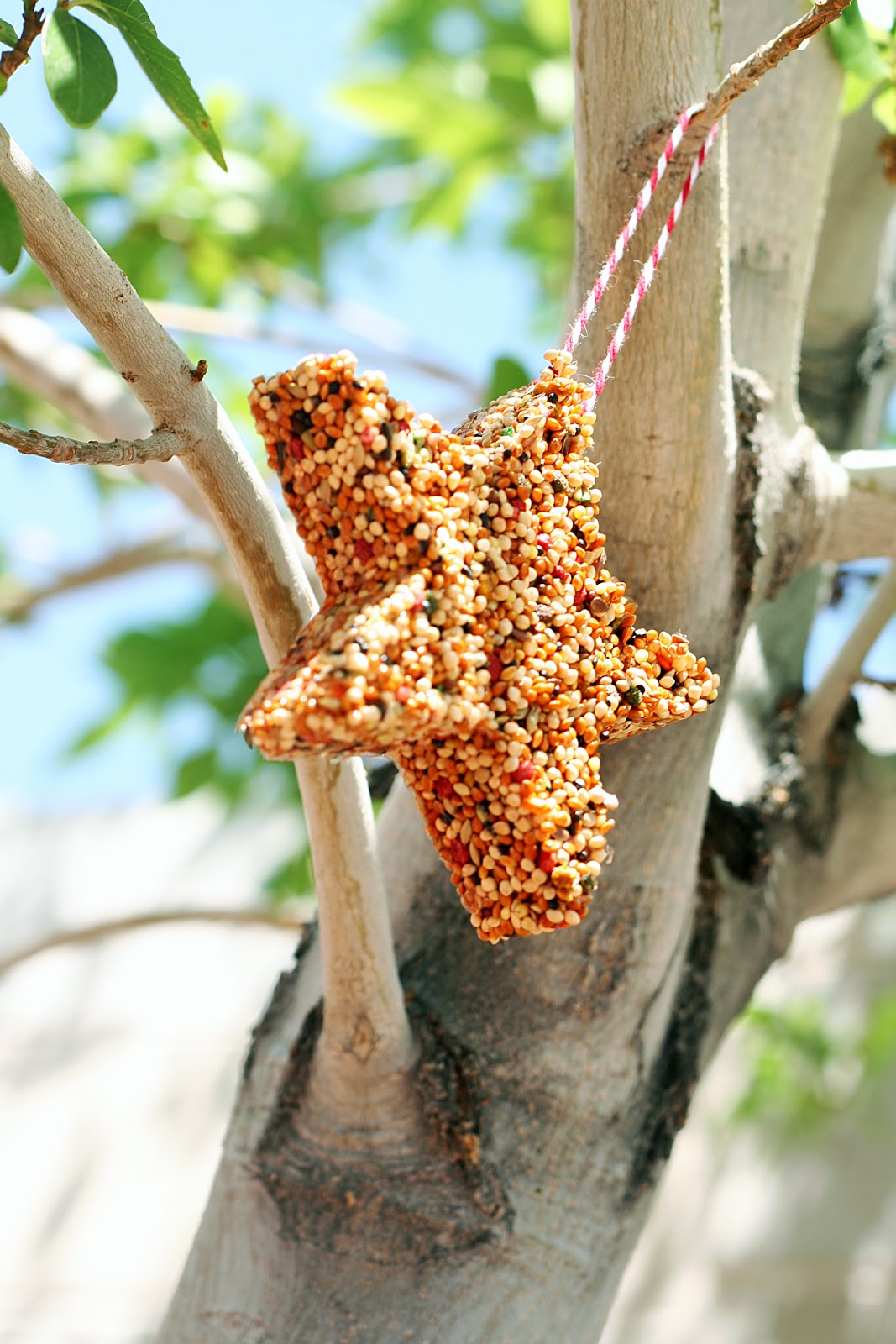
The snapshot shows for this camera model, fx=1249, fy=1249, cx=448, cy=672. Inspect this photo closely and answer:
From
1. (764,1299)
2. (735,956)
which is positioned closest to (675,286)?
(735,956)

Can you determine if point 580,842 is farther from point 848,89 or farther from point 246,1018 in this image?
point 246,1018

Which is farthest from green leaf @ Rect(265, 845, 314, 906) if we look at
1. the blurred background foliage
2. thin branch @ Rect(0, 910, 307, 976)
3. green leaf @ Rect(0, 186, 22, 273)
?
green leaf @ Rect(0, 186, 22, 273)

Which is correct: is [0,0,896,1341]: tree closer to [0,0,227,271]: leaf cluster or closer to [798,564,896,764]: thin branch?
[0,0,227,271]: leaf cluster

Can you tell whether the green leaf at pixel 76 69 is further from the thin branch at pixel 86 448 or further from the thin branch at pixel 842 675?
the thin branch at pixel 842 675

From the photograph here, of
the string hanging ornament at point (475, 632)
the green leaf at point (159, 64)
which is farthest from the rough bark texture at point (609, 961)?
the green leaf at point (159, 64)

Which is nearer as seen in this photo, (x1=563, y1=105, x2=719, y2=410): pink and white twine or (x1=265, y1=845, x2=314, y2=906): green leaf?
(x1=563, y1=105, x2=719, y2=410): pink and white twine

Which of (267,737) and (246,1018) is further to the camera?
(246,1018)
